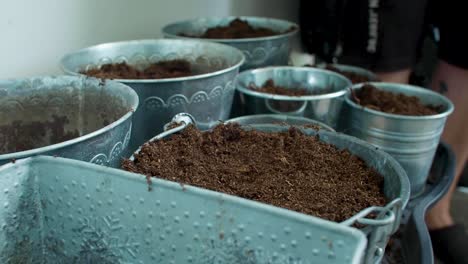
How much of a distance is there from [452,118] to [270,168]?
2.88 feet

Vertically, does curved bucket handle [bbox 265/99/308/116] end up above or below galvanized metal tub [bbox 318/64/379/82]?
below

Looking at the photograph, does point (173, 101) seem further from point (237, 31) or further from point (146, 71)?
point (237, 31)

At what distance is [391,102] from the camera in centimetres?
100

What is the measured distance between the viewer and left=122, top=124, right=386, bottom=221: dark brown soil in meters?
0.55

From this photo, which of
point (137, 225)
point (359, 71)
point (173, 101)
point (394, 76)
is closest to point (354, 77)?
point (359, 71)

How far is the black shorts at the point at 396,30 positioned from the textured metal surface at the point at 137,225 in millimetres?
940

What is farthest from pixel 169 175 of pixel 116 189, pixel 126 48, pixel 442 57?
pixel 442 57

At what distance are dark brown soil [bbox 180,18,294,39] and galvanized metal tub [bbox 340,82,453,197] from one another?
31 centimetres

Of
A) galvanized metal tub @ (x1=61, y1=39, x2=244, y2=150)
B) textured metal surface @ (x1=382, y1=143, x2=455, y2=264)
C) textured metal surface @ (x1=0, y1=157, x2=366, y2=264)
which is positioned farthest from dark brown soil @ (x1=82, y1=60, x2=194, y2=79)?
textured metal surface @ (x1=382, y1=143, x2=455, y2=264)

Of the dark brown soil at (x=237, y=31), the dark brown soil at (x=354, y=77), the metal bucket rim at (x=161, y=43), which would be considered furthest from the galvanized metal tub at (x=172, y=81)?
the dark brown soil at (x=354, y=77)

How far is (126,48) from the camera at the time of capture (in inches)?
35.3

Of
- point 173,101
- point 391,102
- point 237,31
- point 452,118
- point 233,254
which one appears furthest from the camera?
point 452,118

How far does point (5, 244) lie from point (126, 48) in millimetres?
513

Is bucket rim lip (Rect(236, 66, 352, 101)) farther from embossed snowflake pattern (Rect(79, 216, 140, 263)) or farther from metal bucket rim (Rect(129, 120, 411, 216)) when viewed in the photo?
embossed snowflake pattern (Rect(79, 216, 140, 263))
